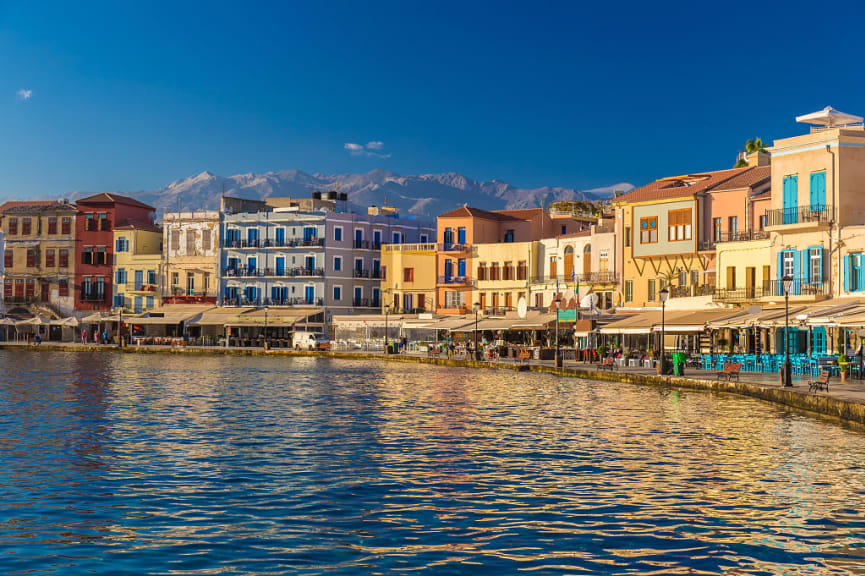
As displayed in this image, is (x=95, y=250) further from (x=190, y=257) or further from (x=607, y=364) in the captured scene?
(x=607, y=364)

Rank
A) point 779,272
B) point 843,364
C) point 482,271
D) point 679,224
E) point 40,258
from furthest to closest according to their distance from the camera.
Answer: point 40,258 → point 482,271 → point 679,224 → point 779,272 → point 843,364

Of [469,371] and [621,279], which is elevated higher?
[621,279]

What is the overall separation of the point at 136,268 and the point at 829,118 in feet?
210

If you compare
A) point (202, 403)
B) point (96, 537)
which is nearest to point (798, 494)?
point (96, 537)

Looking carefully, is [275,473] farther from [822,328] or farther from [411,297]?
[411,297]

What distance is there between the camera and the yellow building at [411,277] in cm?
7606

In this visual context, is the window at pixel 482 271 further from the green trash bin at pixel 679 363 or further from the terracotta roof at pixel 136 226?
the terracotta roof at pixel 136 226

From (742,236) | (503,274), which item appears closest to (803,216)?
(742,236)

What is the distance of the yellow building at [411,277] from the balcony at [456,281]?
3192mm

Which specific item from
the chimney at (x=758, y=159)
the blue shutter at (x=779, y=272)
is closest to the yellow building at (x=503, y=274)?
the chimney at (x=758, y=159)

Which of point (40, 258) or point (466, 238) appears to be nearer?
point (466, 238)

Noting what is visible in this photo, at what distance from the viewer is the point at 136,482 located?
52.9ft

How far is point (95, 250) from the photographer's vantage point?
8906 centimetres

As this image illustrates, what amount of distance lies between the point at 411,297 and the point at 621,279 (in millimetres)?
23391
